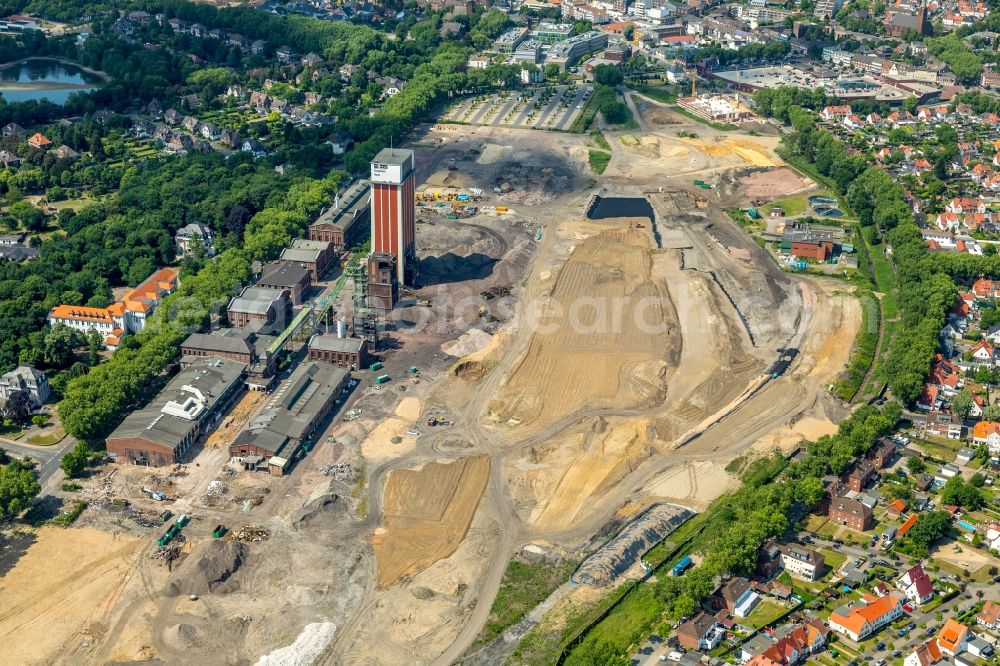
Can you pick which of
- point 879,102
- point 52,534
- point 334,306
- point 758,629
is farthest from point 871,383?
point 879,102

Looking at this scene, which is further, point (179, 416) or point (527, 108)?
point (527, 108)

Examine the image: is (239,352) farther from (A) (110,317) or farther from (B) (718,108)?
(B) (718,108)

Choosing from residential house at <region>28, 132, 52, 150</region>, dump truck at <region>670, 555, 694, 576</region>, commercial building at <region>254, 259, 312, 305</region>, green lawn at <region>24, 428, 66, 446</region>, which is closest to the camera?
dump truck at <region>670, 555, 694, 576</region>

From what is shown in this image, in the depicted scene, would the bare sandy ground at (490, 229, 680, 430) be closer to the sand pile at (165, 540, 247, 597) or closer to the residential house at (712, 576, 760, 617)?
the residential house at (712, 576, 760, 617)

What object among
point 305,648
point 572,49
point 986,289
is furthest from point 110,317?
point 572,49

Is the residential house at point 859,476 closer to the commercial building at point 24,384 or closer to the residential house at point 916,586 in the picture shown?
the residential house at point 916,586

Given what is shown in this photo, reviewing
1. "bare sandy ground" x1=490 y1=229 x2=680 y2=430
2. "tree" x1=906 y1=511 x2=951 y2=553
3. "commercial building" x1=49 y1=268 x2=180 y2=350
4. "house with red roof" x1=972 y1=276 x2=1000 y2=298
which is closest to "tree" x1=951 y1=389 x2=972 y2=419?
"tree" x1=906 y1=511 x2=951 y2=553
